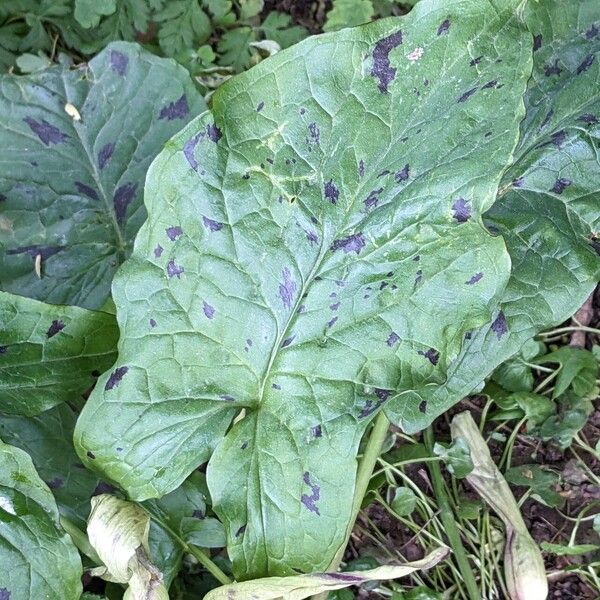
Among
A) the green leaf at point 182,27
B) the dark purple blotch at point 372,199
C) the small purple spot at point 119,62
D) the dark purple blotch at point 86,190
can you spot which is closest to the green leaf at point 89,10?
the green leaf at point 182,27

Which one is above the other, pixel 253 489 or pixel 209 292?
pixel 209 292

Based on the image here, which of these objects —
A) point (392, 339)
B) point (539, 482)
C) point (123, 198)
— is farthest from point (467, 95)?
point (539, 482)

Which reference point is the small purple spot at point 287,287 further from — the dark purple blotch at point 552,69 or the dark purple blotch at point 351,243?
the dark purple blotch at point 552,69

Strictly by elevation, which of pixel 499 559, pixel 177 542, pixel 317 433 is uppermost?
pixel 317 433

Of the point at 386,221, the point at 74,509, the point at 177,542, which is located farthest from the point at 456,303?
the point at 74,509

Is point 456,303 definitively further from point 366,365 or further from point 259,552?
point 259,552

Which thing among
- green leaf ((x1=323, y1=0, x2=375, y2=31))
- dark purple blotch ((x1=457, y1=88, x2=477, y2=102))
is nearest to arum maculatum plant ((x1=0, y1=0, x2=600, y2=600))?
dark purple blotch ((x1=457, y1=88, x2=477, y2=102))

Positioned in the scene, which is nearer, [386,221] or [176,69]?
[386,221]

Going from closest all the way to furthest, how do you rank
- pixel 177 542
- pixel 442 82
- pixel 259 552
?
pixel 442 82
pixel 259 552
pixel 177 542

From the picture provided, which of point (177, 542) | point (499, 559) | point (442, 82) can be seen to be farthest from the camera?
point (499, 559)
